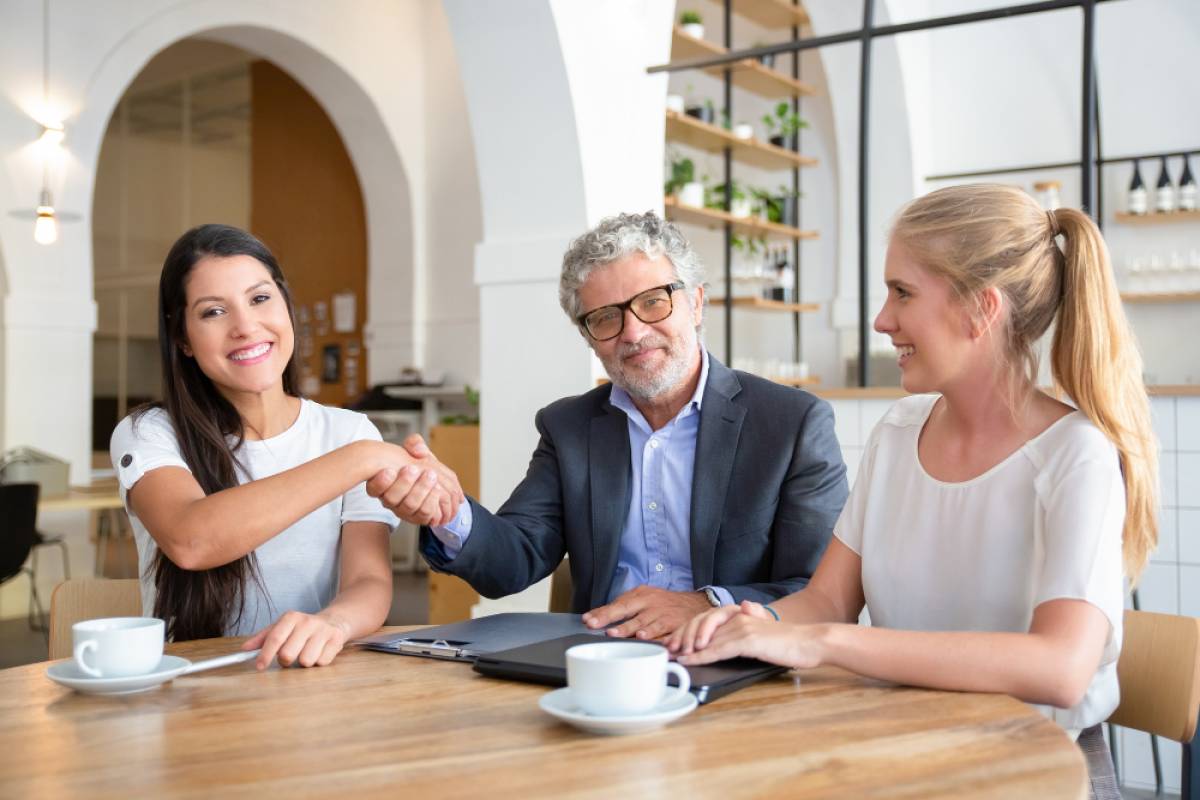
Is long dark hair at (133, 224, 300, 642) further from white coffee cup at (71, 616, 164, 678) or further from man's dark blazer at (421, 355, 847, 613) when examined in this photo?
white coffee cup at (71, 616, 164, 678)

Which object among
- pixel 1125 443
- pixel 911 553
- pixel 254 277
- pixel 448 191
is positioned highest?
pixel 448 191

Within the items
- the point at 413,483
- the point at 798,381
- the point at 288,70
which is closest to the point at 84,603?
the point at 413,483

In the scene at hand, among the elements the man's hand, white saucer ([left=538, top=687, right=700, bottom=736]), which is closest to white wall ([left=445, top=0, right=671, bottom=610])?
the man's hand

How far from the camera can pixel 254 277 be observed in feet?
6.09

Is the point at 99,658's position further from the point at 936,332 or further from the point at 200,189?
the point at 200,189

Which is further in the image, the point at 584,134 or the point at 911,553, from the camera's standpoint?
the point at 584,134

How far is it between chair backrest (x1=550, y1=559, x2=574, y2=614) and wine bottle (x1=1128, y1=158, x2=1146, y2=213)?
5.55 meters

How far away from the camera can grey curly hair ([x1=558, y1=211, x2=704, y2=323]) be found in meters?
1.99

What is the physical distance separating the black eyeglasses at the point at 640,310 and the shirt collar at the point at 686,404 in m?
0.13

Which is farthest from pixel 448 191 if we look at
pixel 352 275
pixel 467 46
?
pixel 467 46

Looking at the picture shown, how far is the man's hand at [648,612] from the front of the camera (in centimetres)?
149

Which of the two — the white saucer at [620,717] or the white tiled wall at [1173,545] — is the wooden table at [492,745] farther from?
the white tiled wall at [1173,545]

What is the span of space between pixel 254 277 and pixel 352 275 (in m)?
6.65

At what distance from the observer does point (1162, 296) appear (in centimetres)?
622
